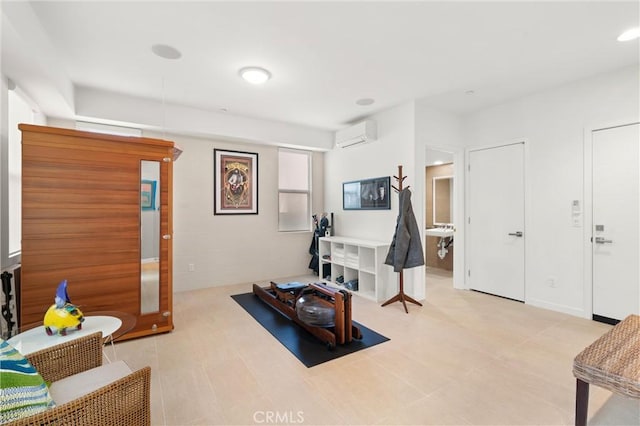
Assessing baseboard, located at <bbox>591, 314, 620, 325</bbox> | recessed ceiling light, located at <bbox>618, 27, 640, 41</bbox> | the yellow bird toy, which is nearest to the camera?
the yellow bird toy

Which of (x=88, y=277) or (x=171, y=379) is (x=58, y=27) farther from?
(x=171, y=379)

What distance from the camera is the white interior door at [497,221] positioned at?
3861 millimetres

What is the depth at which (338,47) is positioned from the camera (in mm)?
2639

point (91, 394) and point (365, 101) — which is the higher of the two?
point (365, 101)

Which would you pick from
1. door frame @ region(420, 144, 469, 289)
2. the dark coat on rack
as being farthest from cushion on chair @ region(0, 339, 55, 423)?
door frame @ region(420, 144, 469, 289)

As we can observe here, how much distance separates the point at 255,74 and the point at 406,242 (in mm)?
2578

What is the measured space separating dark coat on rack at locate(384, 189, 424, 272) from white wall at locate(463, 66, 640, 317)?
57.2 inches

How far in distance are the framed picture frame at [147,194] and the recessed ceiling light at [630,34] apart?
14.3ft

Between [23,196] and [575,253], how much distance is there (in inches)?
214

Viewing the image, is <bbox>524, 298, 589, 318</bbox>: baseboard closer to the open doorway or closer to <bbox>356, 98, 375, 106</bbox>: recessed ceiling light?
the open doorway

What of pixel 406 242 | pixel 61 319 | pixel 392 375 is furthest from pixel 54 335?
pixel 406 242

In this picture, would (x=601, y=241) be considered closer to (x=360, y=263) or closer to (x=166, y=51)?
(x=360, y=263)

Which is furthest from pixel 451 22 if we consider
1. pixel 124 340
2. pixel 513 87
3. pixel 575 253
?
pixel 124 340

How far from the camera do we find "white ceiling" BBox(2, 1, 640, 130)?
2150 millimetres
